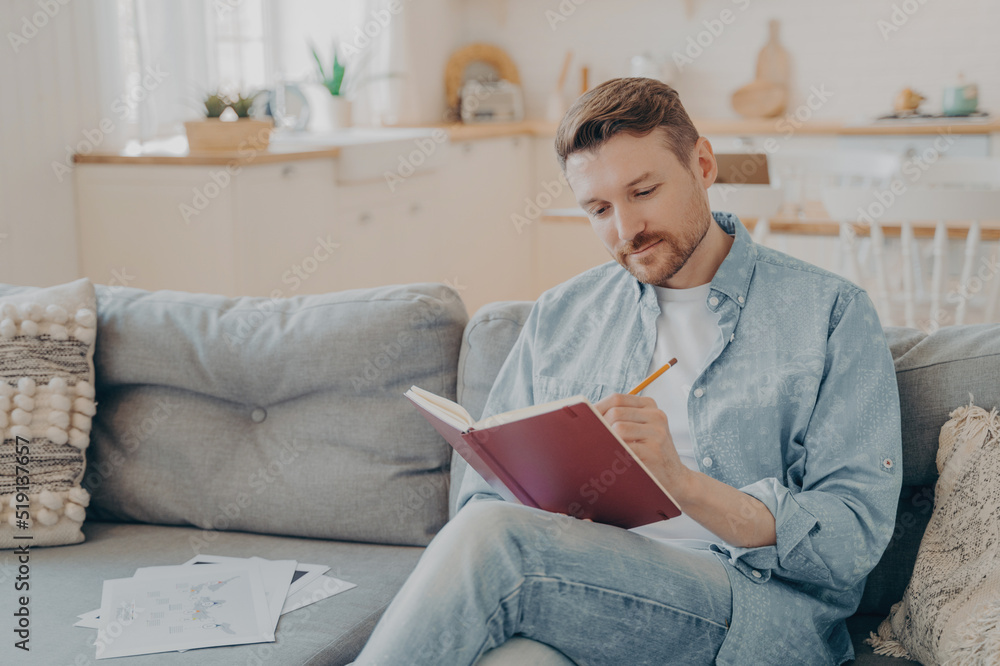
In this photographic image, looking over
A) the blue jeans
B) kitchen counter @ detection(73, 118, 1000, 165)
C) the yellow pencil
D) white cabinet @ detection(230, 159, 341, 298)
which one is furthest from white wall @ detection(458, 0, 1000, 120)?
the blue jeans

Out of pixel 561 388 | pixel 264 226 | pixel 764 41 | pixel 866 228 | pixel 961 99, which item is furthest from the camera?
pixel 764 41

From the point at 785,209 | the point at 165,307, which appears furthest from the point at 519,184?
the point at 165,307

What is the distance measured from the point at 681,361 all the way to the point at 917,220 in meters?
1.48

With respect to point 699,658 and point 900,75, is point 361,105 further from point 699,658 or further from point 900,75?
point 699,658

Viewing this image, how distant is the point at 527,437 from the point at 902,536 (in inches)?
26.1

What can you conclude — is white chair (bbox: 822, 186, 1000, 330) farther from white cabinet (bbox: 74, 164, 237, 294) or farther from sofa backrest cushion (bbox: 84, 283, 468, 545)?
white cabinet (bbox: 74, 164, 237, 294)

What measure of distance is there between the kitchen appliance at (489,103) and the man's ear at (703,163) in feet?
12.1

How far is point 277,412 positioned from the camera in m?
1.71

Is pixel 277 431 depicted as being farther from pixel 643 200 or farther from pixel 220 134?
pixel 220 134

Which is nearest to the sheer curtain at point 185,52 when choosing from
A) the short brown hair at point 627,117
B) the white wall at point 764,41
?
the white wall at point 764,41

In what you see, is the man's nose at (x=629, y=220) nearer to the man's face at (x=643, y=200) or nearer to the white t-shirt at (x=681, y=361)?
the man's face at (x=643, y=200)

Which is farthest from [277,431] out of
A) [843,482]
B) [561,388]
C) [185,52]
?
[185,52]

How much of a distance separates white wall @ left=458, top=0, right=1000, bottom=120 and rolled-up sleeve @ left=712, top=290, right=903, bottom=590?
3.95 meters

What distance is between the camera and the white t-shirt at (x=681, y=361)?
1289mm
